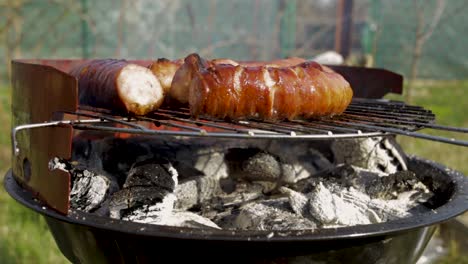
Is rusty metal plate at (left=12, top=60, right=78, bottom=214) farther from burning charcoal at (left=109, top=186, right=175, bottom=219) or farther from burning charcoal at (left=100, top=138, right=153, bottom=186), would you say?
burning charcoal at (left=100, top=138, right=153, bottom=186)

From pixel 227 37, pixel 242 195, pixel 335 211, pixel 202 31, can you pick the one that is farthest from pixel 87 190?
pixel 227 37

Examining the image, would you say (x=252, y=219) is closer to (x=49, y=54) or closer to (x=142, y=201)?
(x=142, y=201)

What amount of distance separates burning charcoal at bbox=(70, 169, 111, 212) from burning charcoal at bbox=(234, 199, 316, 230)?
0.59 meters

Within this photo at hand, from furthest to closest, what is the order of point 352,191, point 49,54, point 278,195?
point 49,54 → point 278,195 → point 352,191

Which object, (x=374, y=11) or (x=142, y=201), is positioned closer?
(x=142, y=201)

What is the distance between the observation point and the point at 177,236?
1699 mm

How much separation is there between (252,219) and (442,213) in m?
0.71

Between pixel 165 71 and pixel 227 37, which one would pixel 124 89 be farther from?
pixel 227 37

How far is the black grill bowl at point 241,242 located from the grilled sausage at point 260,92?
0.48m

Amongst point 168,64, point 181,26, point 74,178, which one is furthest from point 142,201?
point 181,26

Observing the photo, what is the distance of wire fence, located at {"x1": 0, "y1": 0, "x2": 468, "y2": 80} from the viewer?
8.77 m

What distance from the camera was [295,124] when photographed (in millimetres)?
2072

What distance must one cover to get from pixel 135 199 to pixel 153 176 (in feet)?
0.61

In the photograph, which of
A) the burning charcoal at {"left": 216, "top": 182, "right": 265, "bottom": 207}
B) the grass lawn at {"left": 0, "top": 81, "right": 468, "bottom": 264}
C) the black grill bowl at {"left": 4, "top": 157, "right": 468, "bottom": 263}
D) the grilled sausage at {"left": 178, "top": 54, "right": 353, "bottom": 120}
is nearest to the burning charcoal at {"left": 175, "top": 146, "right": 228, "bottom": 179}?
the burning charcoal at {"left": 216, "top": 182, "right": 265, "bottom": 207}
